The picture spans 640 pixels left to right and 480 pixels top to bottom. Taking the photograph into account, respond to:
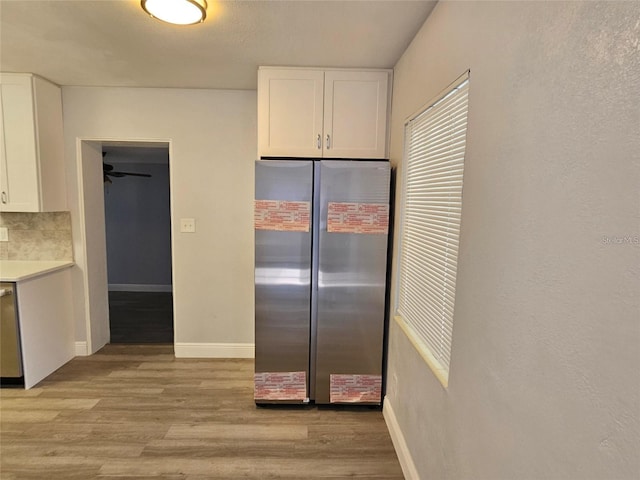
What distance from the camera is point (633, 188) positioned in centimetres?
58

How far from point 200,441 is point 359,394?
1.08m

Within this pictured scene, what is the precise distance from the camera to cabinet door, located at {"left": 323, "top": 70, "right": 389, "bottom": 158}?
7.68ft

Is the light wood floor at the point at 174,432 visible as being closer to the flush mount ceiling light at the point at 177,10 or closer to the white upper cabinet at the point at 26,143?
the white upper cabinet at the point at 26,143

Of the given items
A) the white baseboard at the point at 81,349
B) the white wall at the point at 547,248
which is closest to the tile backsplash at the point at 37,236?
the white baseboard at the point at 81,349

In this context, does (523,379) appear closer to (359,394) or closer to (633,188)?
(633,188)

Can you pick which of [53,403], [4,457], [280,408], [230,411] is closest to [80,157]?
[53,403]

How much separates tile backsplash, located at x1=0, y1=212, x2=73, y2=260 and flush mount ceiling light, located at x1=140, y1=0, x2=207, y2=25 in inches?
84.8

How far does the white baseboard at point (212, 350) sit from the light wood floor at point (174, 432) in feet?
0.89

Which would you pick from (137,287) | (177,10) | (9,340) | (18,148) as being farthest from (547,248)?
(137,287)

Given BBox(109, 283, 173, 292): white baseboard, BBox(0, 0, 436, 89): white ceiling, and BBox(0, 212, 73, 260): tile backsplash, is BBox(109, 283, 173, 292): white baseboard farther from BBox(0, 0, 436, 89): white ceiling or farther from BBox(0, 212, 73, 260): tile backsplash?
BBox(0, 0, 436, 89): white ceiling

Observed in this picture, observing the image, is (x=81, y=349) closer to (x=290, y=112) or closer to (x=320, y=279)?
(x=320, y=279)

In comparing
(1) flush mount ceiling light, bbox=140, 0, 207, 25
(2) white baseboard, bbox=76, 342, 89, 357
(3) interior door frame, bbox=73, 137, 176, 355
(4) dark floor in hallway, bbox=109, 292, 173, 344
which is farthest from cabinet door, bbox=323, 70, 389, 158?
(2) white baseboard, bbox=76, 342, 89, 357

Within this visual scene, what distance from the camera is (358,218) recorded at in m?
2.19

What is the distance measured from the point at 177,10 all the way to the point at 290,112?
3.11 feet
